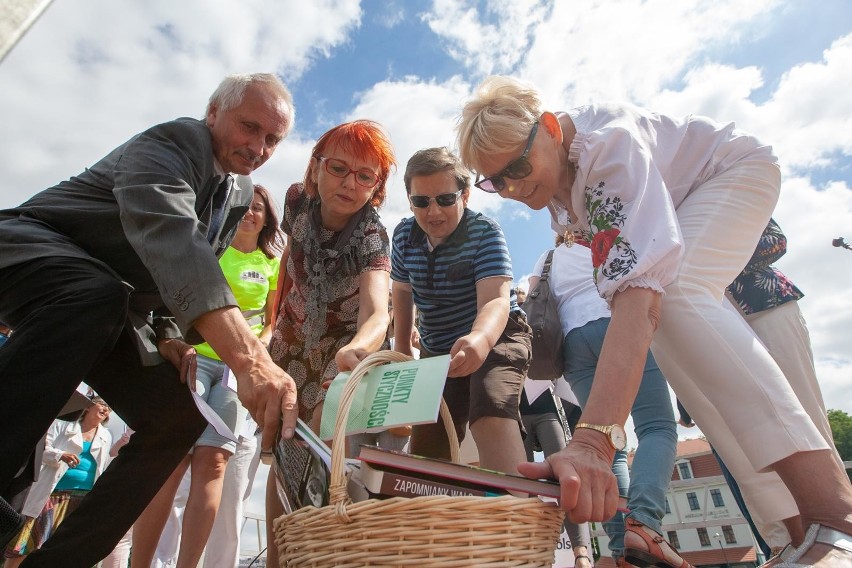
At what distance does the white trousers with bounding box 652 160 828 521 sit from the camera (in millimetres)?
1447

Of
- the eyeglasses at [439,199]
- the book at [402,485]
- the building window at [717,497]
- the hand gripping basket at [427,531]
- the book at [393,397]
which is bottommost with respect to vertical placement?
the building window at [717,497]

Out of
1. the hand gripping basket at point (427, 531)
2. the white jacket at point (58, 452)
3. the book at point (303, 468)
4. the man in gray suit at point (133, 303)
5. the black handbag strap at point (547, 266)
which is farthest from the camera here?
the white jacket at point (58, 452)

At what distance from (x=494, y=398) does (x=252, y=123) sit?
4.88 ft

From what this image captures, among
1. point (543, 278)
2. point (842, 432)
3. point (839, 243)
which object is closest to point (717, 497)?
point (842, 432)

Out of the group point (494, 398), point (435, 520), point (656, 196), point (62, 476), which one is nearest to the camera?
point (435, 520)

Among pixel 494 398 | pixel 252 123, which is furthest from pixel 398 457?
pixel 252 123

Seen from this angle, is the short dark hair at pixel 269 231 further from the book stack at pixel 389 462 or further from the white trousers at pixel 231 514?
the book stack at pixel 389 462

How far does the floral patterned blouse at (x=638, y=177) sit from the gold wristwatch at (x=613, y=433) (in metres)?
0.39

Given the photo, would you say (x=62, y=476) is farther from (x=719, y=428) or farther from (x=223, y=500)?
(x=719, y=428)

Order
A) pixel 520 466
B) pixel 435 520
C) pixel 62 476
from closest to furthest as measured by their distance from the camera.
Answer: pixel 435 520
pixel 520 466
pixel 62 476

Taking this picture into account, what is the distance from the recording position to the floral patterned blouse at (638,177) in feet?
4.99

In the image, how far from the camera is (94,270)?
5.82 feet

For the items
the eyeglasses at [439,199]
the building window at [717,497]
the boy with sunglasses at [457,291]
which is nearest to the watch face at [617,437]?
the boy with sunglasses at [457,291]

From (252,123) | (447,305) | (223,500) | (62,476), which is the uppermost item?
(252,123)
